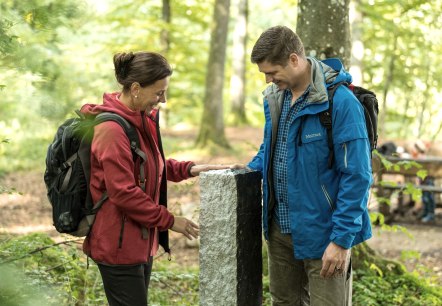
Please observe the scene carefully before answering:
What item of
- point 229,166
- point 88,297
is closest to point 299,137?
point 229,166

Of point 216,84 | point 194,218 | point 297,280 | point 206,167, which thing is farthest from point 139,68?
point 216,84

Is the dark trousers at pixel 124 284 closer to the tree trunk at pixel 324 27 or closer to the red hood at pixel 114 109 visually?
the red hood at pixel 114 109

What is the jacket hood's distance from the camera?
2.83 meters

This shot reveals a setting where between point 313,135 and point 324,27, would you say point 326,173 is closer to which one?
point 313,135

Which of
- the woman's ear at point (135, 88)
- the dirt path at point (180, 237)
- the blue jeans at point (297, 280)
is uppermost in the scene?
the woman's ear at point (135, 88)

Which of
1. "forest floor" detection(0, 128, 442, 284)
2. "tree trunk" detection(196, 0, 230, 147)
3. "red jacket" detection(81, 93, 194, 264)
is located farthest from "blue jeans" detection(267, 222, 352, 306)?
"tree trunk" detection(196, 0, 230, 147)

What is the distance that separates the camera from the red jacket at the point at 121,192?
2.71 m

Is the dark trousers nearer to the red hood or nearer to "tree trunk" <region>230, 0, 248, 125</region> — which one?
the red hood

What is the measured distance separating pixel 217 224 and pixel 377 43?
18132 mm

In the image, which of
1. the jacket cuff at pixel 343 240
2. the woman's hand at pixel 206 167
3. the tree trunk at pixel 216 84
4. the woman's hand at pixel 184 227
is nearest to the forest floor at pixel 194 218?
the tree trunk at pixel 216 84

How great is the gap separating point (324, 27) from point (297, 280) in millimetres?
2455

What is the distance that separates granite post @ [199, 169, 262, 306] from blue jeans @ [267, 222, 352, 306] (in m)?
0.18

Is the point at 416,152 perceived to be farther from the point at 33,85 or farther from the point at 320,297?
the point at 33,85

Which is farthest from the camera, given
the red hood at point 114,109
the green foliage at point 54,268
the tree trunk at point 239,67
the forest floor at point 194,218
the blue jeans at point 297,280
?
the tree trunk at point 239,67
